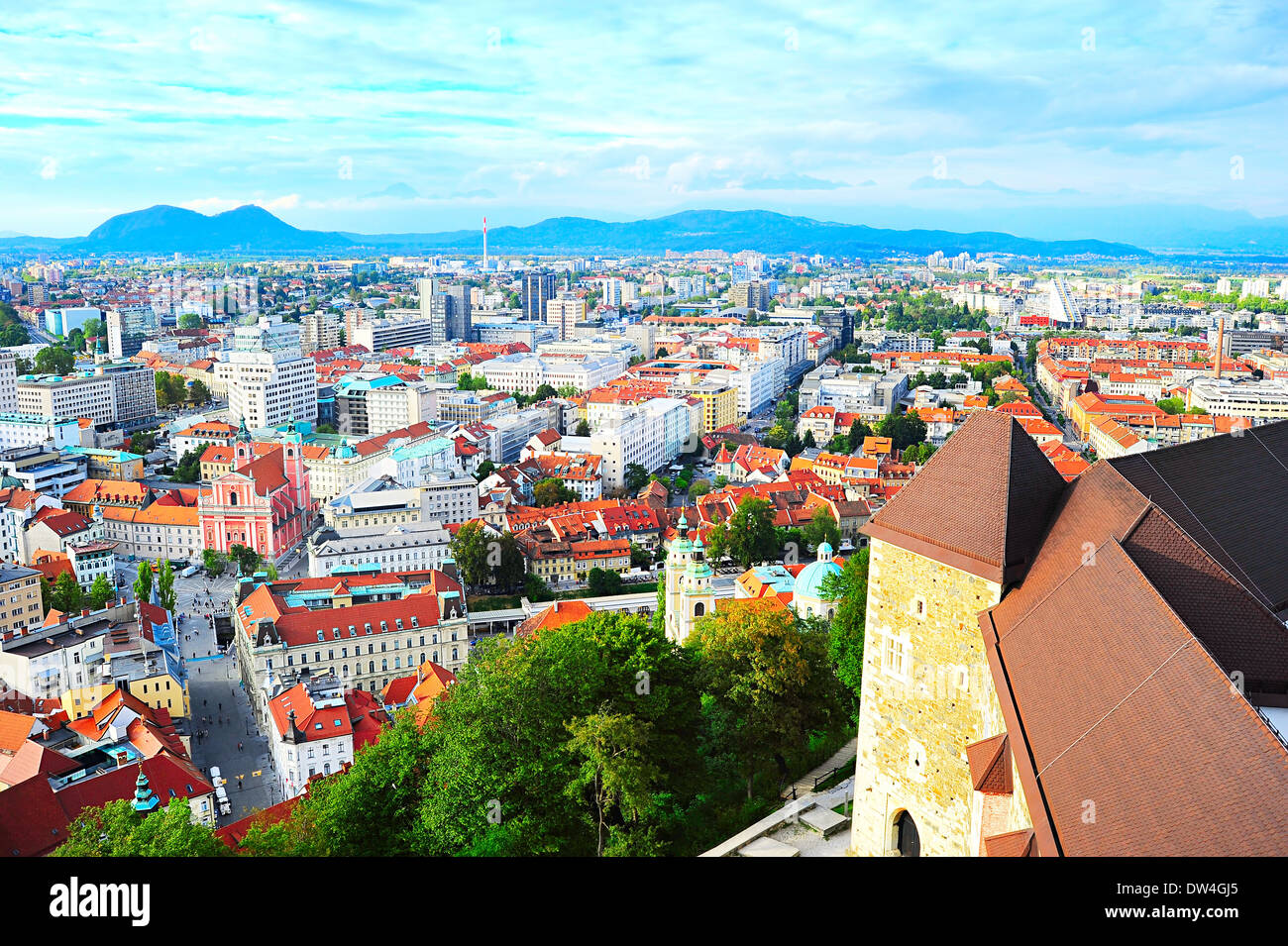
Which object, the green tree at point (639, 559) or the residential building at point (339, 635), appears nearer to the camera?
the residential building at point (339, 635)

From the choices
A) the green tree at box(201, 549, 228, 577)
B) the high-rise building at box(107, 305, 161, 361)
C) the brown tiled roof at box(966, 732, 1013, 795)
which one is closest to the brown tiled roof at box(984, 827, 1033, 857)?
the brown tiled roof at box(966, 732, 1013, 795)

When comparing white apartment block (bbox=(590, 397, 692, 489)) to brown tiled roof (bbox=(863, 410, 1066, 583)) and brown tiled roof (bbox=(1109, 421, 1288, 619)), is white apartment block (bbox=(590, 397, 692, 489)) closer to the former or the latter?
brown tiled roof (bbox=(1109, 421, 1288, 619))

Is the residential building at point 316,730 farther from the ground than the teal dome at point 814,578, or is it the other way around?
the teal dome at point 814,578

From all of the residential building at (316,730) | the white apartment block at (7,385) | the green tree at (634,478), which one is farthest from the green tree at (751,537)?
the white apartment block at (7,385)

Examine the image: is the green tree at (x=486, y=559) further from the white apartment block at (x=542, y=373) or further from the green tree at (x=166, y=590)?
the white apartment block at (x=542, y=373)

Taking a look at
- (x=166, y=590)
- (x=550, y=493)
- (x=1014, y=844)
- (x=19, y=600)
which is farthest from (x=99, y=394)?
(x=1014, y=844)

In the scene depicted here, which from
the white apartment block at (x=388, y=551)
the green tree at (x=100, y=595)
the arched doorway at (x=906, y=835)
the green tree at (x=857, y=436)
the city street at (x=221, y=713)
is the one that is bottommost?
the city street at (x=221, y=713)
